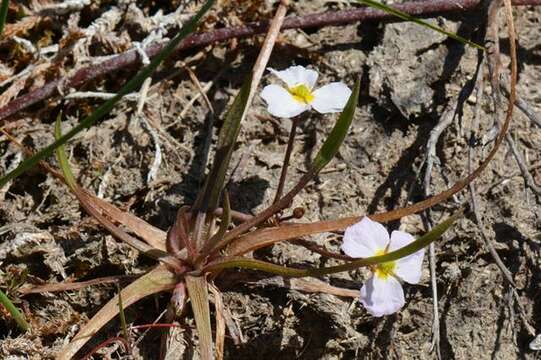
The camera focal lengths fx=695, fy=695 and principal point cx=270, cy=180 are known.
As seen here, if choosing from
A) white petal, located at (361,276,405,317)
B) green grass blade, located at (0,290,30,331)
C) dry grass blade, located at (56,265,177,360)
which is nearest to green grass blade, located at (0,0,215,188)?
green grass blade, located at (0,290,30,331)

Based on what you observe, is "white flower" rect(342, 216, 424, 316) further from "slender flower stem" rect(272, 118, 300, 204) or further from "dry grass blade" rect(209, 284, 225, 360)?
"dry grass blade" rect(209, 284, 225, 360)

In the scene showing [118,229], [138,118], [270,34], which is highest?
[270,34]

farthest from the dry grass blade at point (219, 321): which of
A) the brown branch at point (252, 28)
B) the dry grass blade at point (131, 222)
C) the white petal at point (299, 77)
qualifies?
the brown branch at point (252, 28)

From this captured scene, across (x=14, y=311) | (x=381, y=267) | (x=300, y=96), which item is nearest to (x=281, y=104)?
(x=300, y=96)

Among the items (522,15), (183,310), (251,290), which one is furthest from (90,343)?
(522,15)

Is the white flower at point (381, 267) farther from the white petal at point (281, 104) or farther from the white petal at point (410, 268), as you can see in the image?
the white petal at point (281, 104)

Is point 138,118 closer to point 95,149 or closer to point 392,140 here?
point 95,149

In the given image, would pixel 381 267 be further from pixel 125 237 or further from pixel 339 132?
pixel 125 237
